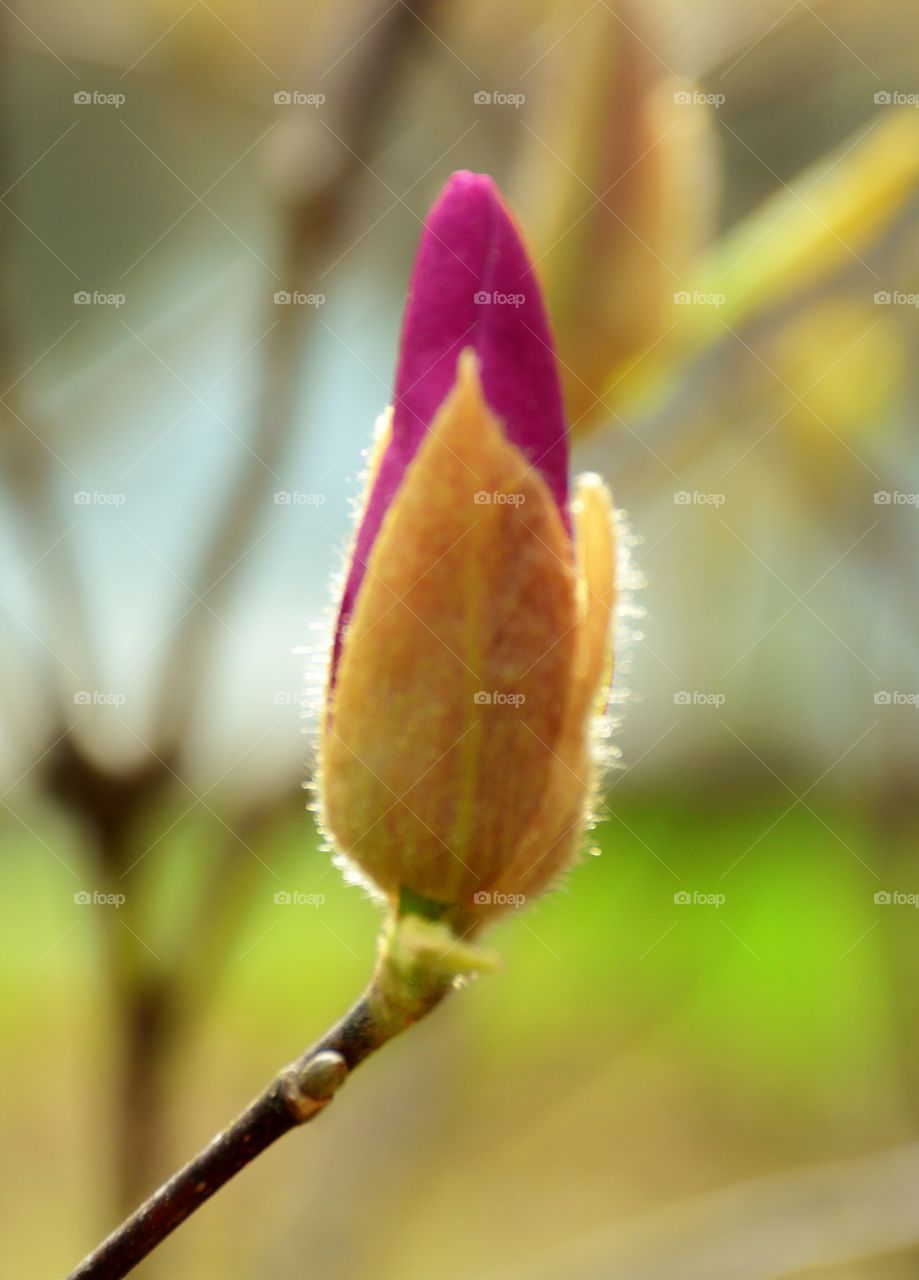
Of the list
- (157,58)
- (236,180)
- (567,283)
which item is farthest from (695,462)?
(236,180)

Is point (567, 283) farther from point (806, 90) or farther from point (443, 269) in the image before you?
point (806, 90)

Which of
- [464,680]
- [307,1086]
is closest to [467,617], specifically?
[464,680]

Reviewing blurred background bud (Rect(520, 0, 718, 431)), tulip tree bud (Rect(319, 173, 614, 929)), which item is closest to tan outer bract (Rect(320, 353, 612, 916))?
tulip tree bud (Rect(319, 173, 614, 929))

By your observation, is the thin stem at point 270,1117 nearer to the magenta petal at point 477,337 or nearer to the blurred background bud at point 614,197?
the magenta petal at point 477,337

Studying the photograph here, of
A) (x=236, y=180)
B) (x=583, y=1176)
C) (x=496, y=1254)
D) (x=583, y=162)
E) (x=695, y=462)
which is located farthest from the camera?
(x=583, y=1176)

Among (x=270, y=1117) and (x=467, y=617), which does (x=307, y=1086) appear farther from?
(x=467, y=617)

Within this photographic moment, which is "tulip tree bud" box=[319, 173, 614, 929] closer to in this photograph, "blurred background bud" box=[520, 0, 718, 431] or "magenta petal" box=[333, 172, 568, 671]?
"magenta petal" box=[333, 172, 568, 671]

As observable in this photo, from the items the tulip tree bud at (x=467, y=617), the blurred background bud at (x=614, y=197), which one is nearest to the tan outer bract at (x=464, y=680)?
the tulip tree bud at (x=467, y=617)
